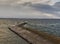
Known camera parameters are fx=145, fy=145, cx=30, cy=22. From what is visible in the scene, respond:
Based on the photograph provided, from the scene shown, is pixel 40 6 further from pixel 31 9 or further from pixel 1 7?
pixel 1 7

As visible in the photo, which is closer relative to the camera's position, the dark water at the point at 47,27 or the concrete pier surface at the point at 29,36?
the concrete pier surface at the point at 29,36

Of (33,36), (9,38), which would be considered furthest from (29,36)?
(9,38)

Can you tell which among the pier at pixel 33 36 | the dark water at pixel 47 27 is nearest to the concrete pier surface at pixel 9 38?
the pier at pixel 33 36

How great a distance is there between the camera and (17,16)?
5.14 feet

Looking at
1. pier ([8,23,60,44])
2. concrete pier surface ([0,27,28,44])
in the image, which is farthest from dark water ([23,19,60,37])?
concrete pier surface ([0,27,28,44])

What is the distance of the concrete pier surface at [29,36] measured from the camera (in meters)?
0.80

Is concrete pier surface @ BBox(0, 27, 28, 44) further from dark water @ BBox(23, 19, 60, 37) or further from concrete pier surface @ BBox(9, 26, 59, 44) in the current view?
dark water @ BBox(23, 19, 60, 37)

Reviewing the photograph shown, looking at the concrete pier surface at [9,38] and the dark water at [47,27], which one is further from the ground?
the dark water at [47,27]

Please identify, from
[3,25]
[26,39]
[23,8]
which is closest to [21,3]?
[23,8]

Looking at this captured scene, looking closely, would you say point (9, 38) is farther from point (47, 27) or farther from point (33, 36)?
point (47, 27)

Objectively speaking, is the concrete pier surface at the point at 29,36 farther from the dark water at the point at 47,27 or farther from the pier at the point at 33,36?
the dark water at the point at 47,27

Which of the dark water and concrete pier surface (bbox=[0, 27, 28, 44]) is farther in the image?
the dark water

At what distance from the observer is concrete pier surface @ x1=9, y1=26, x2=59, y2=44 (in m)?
0.80

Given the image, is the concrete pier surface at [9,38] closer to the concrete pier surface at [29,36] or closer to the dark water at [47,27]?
the concrete pier surface at [29,36]
